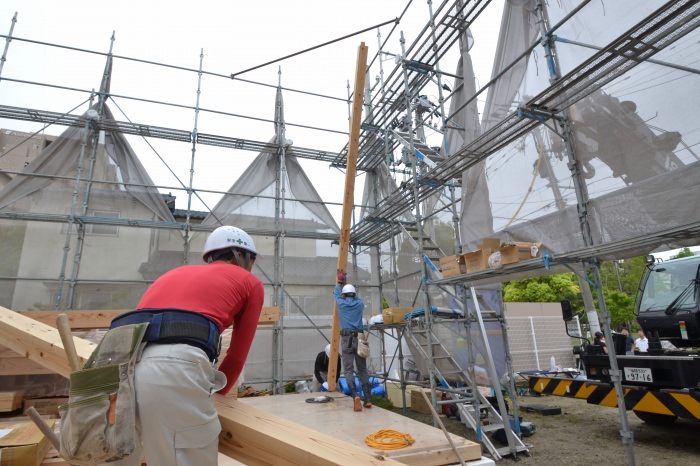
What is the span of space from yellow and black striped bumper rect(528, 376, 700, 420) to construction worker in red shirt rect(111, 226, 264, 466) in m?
5.48

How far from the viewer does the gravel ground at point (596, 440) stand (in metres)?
4.84

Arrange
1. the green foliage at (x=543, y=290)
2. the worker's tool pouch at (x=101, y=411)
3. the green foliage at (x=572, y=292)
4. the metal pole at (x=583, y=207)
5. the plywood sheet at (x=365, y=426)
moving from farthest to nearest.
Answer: the green foliage at (x=543, y=290), the green foliage at (x=572, y=292), the metal pole at (x=583, y=207), the plywood sheet at (x=365, y=426), the worker's tool pouch at (x=101, y=411)

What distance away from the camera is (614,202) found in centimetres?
426

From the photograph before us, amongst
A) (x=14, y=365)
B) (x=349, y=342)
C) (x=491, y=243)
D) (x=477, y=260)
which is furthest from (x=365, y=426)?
(x=14, y=365)

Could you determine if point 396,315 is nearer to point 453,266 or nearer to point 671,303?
point 453,266

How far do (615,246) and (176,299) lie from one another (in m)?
3.90

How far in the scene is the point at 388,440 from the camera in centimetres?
337

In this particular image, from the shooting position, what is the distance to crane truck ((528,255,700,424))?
469cm

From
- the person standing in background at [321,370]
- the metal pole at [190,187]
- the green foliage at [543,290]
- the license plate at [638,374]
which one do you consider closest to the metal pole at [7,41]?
the metal pole at [190,187]

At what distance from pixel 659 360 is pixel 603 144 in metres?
2.84

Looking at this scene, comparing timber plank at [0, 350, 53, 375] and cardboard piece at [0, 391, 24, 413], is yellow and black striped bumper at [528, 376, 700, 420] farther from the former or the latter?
cardboard piece at [0, 391, 24, 413]

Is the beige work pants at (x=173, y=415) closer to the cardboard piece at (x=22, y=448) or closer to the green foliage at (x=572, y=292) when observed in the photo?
the cardboard piece at (x=22, y=448)

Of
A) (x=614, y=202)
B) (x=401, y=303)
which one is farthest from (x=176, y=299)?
(x=401, y=303)

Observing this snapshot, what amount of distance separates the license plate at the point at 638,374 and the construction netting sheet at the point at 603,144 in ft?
6.32
